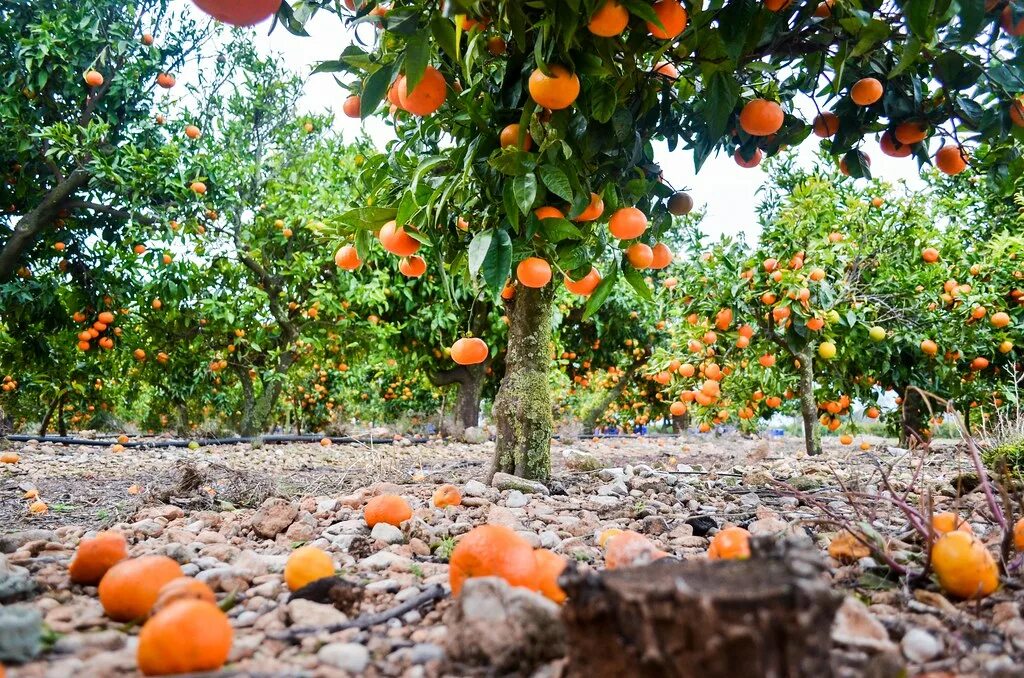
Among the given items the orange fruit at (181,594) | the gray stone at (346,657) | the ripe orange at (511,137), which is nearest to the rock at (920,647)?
the gray stone at (346,657)

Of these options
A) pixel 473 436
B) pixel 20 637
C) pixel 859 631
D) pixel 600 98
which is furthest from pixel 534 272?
pixel 473 436

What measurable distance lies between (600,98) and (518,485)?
6.46 ft

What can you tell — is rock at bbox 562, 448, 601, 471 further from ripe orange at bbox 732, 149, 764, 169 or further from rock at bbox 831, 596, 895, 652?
rock at bbox 831, 596, 895, 652

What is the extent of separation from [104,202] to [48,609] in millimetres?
5982

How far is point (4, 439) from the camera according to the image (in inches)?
272

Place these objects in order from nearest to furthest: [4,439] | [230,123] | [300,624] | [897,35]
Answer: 1. [300,624]
2. [897,35]
3. [4,439]
4. [230,123]

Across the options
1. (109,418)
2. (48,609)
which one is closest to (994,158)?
(48,609)

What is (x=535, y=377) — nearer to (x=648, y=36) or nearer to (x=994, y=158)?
(x=648, y=36)

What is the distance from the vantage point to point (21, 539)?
2174mm

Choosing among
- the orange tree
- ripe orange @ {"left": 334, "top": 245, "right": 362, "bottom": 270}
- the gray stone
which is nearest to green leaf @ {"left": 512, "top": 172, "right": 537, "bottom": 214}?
the orange tree

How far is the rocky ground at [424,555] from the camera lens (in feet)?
3.82

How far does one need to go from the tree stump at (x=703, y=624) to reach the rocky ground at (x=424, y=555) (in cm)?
17

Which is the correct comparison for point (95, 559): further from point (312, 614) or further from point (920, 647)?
point (920, 647)

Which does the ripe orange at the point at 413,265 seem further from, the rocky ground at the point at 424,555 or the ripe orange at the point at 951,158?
the ripe orange at the point at 951,158
